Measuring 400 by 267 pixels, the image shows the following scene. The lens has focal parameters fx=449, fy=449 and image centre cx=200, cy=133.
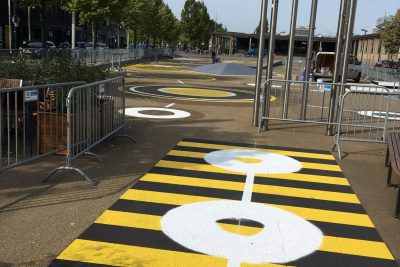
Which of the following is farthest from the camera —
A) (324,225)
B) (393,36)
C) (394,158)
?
(393,36)

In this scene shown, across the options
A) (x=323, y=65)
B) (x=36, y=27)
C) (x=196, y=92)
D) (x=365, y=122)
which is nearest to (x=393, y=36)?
(x=323, y=65)

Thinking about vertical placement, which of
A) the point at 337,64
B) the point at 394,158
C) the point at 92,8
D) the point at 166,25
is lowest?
the point at 394,158

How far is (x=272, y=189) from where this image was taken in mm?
6383

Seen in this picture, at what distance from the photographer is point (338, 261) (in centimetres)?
425

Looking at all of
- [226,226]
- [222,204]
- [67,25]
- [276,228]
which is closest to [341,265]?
[276,228]

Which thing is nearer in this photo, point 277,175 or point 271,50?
point 277,175

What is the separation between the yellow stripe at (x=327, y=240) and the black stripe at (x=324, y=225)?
107 millimetres

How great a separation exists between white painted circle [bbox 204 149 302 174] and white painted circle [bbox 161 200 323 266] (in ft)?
5.67

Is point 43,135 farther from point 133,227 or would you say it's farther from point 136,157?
point 133,227

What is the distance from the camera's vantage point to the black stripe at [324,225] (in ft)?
16.1

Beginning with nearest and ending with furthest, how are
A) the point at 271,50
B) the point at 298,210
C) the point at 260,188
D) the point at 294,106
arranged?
the point at 298,210, the point at 260,188, the point at 271,50, the point at 294,106

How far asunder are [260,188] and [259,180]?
38 centimetres

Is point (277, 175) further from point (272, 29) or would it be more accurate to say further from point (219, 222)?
point (272, 29)

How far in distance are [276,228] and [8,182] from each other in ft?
12.0
